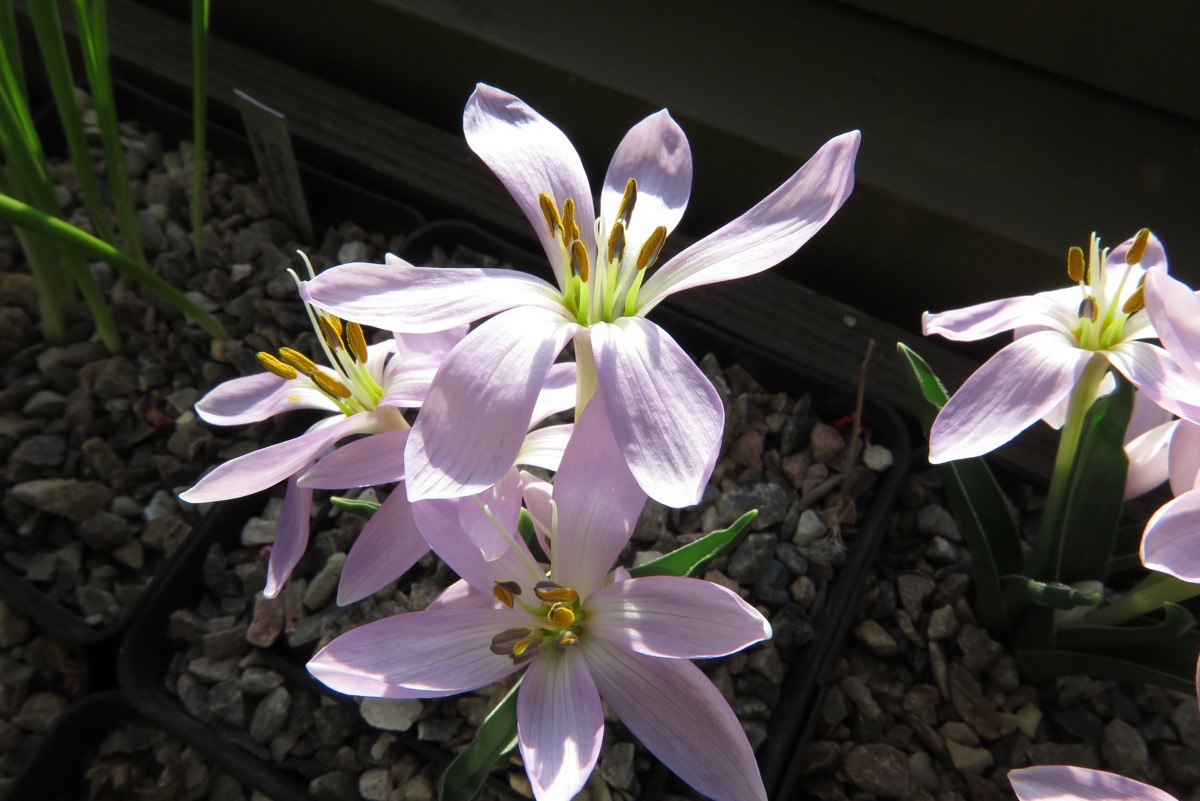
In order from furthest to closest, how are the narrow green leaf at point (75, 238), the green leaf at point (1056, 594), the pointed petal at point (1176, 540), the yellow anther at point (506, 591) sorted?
the narrow green leaf at point (75, 238), the green leaf at point (1056, 594), the yellow anther at point (506, 591), the pointed petal at point (1176, 540)

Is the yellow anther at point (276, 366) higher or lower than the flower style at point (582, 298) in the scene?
lower

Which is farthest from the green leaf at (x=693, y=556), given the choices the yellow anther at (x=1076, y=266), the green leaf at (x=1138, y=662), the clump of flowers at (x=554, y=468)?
the green leaf at (x=1138, y=662)

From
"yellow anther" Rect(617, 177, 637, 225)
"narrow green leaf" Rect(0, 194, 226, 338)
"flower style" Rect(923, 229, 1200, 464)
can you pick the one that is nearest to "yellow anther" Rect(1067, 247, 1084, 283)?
"flower style" Rect(923, 229, 1200, 464)

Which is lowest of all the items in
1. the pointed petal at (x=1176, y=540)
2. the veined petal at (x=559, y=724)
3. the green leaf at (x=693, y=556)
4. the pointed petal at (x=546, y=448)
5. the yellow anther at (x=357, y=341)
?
the veined petal at (x=559, y=724)

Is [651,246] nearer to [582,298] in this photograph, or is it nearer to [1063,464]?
[582,298]

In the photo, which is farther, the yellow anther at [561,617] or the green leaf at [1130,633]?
the green leaf at [1130,633]

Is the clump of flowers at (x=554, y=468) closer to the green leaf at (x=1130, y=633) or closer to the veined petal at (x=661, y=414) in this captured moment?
the veined petal at (x=661, y=414)

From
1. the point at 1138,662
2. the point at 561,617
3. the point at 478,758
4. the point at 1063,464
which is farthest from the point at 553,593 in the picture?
the point at 1138,662

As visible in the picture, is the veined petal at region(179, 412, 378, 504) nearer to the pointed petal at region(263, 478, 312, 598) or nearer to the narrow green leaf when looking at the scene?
the pointed petal at region(263, 478, 312, 598)
